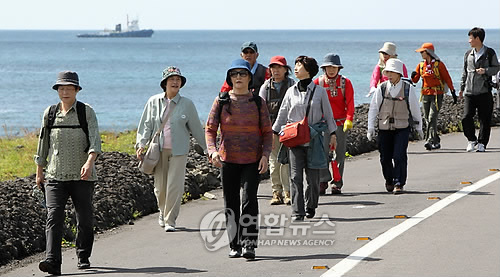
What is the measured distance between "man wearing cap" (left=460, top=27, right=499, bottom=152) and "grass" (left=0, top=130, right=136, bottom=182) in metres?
6.18

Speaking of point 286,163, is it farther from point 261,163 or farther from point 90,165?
point 90,165

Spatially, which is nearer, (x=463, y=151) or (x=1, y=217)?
(x=1, y=217)

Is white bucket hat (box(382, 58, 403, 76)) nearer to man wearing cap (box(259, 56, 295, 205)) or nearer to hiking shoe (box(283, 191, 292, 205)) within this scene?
man wearing cap (box(259, 56, 295, 205))

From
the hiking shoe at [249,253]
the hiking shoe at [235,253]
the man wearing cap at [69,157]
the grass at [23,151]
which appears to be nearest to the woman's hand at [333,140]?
the hiking shoe at [235,253]

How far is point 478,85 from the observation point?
17.5 metres

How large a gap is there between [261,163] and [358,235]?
1413mm

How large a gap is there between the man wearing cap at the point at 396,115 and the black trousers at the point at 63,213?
482cm

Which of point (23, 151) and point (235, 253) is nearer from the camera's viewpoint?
point (235, 253)

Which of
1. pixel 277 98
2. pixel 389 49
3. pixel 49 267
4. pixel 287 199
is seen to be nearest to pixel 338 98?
pixel 277 98

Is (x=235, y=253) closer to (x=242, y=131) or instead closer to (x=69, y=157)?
(x=242, y=131)

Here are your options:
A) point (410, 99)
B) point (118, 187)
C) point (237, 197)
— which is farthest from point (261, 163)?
point (410, 99)

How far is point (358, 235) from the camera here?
405 inches

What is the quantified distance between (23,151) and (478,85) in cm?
943

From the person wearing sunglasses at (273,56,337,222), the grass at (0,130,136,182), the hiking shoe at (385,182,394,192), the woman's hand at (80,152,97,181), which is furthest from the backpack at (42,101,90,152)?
the grass at (0,130,136,182)
